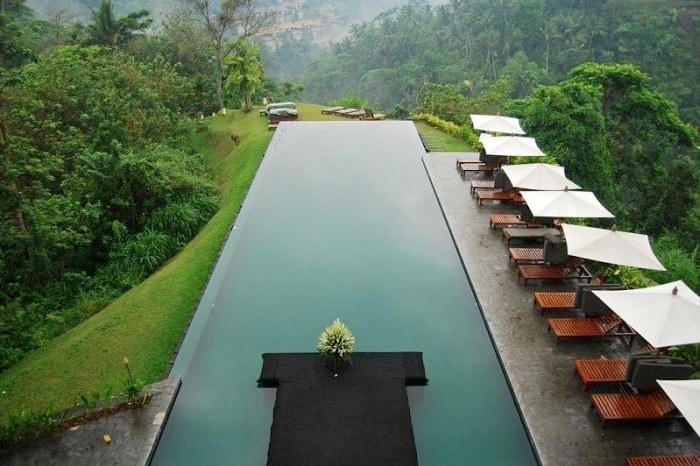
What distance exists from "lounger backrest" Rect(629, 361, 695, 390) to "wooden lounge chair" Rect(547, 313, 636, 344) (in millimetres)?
1218

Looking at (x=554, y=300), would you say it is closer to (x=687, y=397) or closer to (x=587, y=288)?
(x=587, y=288)

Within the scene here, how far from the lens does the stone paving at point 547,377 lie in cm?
617

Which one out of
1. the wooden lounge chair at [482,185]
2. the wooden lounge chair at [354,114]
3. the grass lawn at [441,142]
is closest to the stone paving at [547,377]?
the wooden lounge chair at [482,185]

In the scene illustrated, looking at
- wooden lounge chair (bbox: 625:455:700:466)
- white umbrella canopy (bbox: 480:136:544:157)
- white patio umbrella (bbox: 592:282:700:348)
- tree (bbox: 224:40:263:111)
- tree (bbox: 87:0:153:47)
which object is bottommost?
wooden lounge chair (bbox: 625:455:700:466)

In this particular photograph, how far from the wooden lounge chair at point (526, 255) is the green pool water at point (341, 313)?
1.05m

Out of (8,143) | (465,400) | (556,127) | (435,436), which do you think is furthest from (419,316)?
(556,127)

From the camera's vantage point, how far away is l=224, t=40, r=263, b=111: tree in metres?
24.7

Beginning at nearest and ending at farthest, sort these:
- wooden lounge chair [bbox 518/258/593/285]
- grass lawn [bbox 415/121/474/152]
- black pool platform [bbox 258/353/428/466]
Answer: black pool platform [bbox 258/353/428/466], wooden lounge chair [bbox 518/258/593/285], grass lawn [bbox 415/121/474/152]

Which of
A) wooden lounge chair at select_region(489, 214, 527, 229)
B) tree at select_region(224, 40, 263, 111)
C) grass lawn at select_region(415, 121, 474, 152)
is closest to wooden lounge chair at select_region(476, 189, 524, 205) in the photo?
wooden lounge chair at select_region(489, 214, 527, 229)

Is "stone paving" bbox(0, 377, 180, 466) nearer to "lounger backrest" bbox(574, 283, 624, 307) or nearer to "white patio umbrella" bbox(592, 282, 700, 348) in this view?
"white patio umbrella" bbox(592, 282, 700, 348)

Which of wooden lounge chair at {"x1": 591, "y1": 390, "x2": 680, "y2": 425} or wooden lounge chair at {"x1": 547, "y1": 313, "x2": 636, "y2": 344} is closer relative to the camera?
wooden lounge chair at {"x1": 591, "y1": 390, "x2": 680, "y2": 425}

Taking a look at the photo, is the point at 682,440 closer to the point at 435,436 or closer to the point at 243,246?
the point at 435,436

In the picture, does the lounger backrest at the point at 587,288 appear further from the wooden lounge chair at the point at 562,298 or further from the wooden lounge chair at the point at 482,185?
the wooden lounge chair at the point at 482,185

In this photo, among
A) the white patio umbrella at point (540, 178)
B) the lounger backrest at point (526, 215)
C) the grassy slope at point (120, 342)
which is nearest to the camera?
the grassy slope at point (120, 342)
